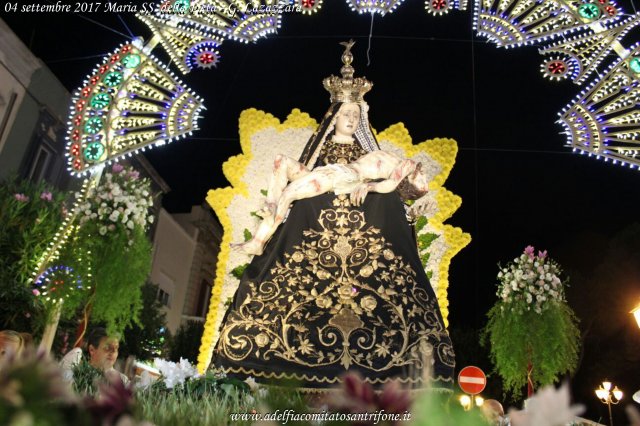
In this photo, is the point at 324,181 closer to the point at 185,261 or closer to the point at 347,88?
the point at 347,88

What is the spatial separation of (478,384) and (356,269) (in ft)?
15.2

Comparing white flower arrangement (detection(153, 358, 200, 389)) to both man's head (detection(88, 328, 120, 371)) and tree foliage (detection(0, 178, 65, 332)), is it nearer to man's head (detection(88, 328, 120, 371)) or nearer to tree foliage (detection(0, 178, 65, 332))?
man's head (detection(88, 328, 120, 371))

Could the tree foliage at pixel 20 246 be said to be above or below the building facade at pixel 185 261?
below

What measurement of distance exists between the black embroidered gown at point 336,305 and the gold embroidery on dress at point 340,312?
0.04ft

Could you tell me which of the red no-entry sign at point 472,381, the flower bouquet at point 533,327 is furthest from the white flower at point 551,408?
the red no-entry sign at point 472,381

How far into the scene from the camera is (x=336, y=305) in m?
7.05

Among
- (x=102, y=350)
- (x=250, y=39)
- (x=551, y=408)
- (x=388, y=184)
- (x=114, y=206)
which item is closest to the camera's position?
(x=551, y=408)

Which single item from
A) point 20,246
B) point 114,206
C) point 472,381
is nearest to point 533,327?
point 472,381

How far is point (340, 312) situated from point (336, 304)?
0.51 ft

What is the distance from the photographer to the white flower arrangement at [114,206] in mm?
8602

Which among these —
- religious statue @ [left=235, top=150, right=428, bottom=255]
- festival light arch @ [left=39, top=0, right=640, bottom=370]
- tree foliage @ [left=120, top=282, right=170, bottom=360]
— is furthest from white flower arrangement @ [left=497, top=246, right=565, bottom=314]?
tree foliage @ [left=120, top=282, right=170, bottom=360]

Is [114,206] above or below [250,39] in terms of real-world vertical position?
below

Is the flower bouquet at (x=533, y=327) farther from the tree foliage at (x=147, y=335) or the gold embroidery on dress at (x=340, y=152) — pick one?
the tree foliage at (x=147, y=335)

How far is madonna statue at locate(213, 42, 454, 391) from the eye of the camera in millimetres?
6531
